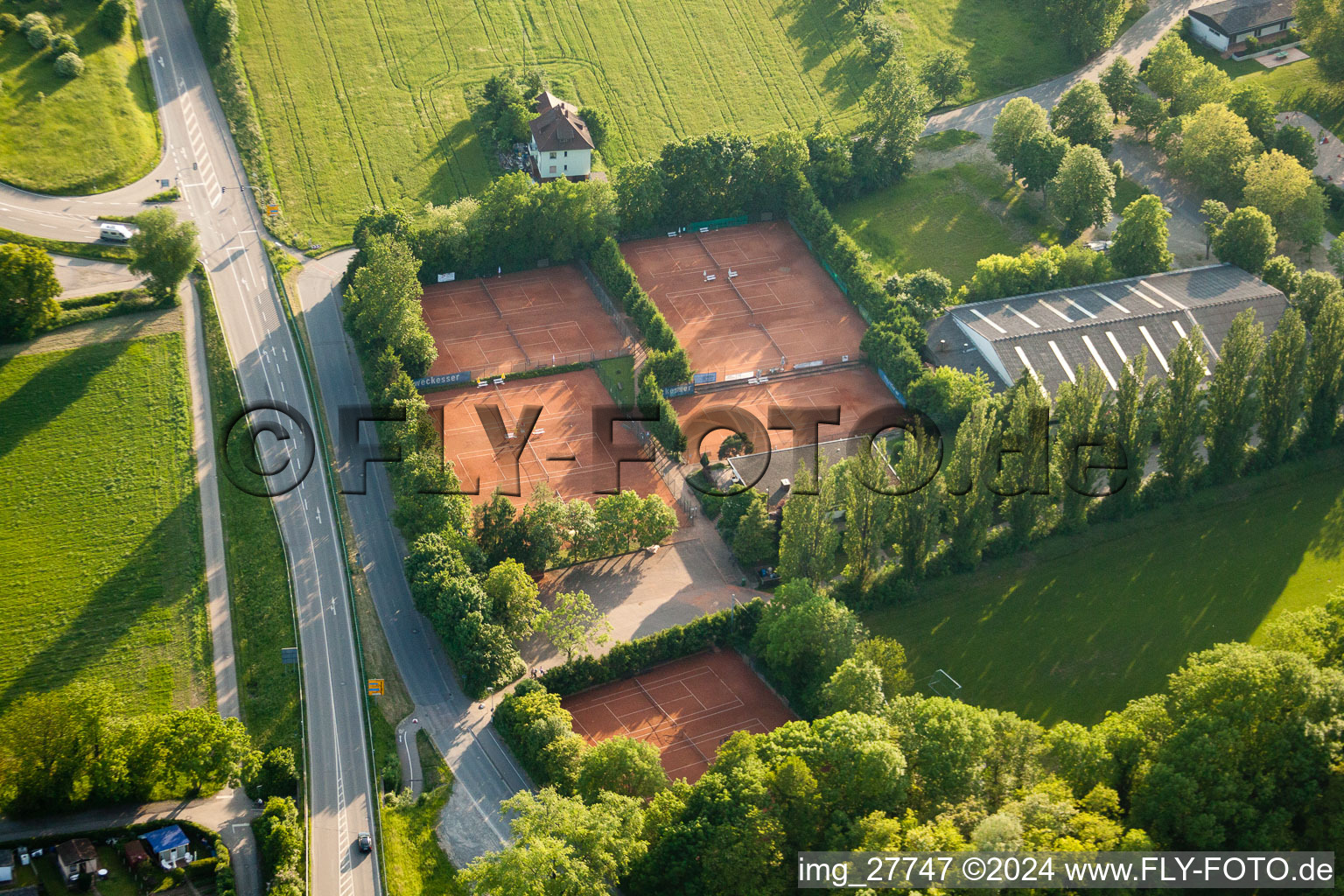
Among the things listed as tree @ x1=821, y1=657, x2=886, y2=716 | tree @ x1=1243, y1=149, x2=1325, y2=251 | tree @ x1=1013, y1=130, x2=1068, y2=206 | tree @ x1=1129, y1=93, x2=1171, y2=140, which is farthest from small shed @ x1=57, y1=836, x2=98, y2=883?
tree @ x1=1129, y1=93, x2=1171, y2=140

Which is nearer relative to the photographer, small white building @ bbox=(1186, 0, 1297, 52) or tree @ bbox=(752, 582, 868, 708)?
tree @ bbox=(752, 582, 868, 708)

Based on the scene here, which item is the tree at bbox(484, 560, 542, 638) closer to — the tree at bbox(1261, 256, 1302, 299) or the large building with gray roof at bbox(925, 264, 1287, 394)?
the large building with gray roof at bbox(925, 264, 1287, 394)

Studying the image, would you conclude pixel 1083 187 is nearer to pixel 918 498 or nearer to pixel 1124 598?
pixel 1124 598

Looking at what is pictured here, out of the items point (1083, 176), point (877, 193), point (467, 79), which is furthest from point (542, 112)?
point (1083, 176)

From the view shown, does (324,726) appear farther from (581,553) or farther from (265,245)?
(265,245)

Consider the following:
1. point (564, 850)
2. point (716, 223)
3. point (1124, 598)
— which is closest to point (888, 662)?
point (1124, 598)
